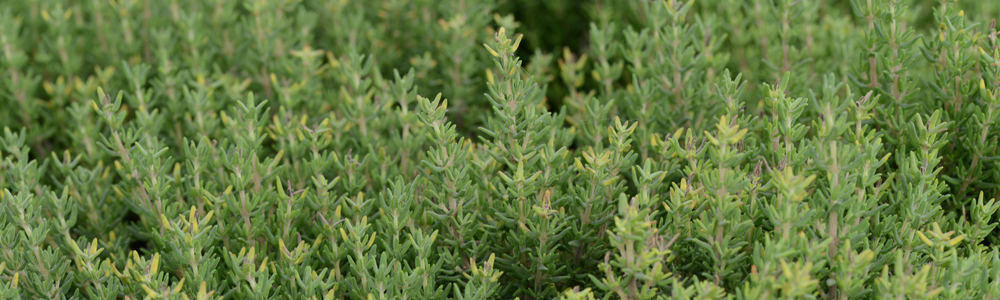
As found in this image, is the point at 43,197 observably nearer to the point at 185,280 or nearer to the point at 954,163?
the point at 185,280

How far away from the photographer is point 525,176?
2119mm

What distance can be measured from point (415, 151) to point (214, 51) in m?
1.14

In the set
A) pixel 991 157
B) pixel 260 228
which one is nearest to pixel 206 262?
pixel 260 228

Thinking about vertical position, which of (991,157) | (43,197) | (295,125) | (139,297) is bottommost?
(139,297)

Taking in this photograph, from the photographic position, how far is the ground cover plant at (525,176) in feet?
6.24

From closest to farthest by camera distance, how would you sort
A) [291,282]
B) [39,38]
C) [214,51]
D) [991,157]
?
[291,282]
[991,157]
[214,51]
[39,38]

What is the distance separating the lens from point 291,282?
209 centimetres

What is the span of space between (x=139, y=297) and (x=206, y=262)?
12.6 inches

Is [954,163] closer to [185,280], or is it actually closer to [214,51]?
[185,280]

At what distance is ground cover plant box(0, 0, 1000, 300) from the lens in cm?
190

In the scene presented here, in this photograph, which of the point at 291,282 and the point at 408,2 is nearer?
the point at 291,282

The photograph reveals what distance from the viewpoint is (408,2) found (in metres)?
3.47

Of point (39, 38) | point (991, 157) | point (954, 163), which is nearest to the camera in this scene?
point (991, 157)

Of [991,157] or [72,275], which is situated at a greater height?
[991,157]
